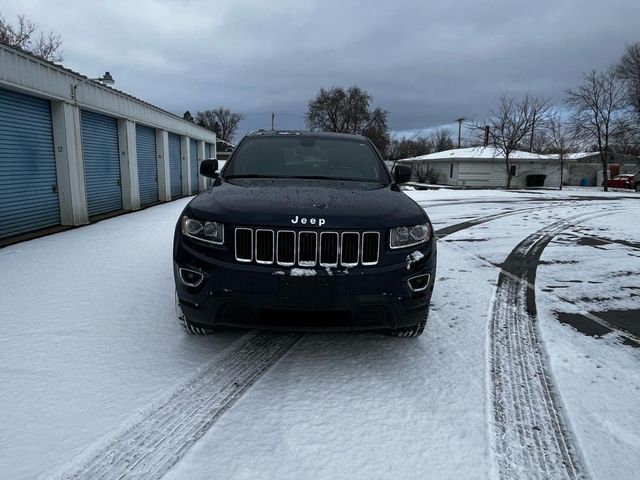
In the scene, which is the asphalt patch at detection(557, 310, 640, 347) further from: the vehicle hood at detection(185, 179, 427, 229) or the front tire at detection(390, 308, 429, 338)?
the vehicle hood at detection(185, 179, 427, 229)

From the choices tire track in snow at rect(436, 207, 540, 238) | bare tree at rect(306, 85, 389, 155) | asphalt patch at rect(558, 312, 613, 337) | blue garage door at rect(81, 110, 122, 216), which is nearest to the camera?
asphalt patch at rect(558, 312, 613, 337)

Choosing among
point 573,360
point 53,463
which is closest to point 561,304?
point 573,360

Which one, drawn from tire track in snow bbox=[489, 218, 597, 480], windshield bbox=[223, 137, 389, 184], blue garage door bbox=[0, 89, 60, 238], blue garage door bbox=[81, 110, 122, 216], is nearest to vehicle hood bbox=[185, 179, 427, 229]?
windshield bbox=[223, 137, 389, 184]

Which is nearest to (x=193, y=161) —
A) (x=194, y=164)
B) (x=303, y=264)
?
(x=194, y=164)

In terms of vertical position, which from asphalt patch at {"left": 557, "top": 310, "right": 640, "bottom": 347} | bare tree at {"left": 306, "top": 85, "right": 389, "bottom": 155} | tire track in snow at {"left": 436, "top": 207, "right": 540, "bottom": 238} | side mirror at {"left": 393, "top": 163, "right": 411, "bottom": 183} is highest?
bare tree at {"left": 306, "top": 85, "right": 389, "bottom": 155}

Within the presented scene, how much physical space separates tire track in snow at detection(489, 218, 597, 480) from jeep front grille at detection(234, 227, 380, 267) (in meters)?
1.21

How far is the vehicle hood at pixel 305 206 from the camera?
9.25 ft

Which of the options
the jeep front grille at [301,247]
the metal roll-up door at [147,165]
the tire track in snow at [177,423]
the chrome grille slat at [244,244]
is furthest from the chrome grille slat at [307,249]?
the metal roll-up door at [147,165]

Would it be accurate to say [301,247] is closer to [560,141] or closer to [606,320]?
[606,320]

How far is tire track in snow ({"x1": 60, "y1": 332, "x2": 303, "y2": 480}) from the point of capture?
210 cm

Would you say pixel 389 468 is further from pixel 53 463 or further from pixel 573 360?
pixel 573 360

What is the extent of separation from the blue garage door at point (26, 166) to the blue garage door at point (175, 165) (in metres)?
8.63

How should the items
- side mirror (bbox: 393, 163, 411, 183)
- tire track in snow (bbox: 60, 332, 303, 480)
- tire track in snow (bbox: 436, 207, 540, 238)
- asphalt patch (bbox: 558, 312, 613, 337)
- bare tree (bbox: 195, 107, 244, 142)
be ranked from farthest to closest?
bare tree (bbox: 195, 107, 244, 142), tire track in snow (bbox: 436, 207, 540, 238), side mirror (bbox: 393, 163, 411, 183), asphalt patch (bbox: 558, 312, 613, 337), tire track in snow (bbox: 60, 332, 303, 480)

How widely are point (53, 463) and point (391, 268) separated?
2.06m
